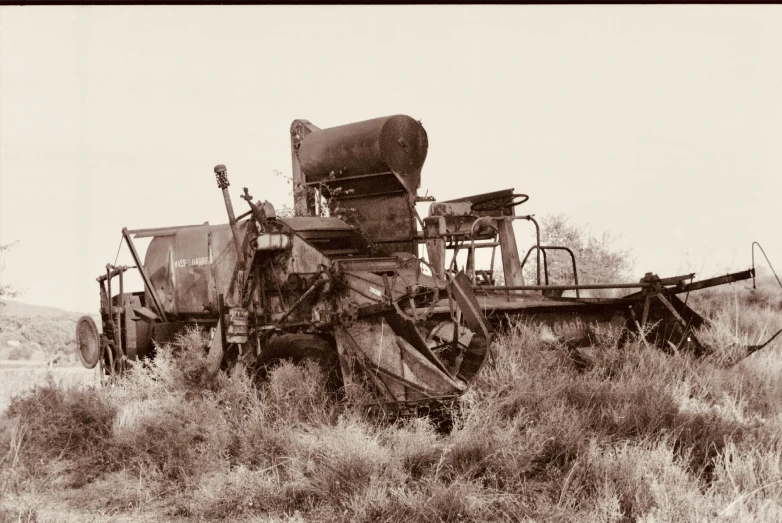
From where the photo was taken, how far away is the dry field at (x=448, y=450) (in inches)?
188

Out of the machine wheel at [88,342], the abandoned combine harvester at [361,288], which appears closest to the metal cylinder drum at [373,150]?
the abandoned combine harvester at [361,288]

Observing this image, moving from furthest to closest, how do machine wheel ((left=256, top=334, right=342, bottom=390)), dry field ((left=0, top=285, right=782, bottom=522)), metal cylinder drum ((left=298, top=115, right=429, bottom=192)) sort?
metal cylinder drum ((left=298, top=115, right=429, bottom=192)), machine wheel ((left=256, top=334, right=342, bottom=390)), dry field ((left=0, top=285, right=782, bottom=522))

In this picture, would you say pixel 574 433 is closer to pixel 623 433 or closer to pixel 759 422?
pixel 623 433

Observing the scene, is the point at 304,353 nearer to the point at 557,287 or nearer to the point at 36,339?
the point at 557,287

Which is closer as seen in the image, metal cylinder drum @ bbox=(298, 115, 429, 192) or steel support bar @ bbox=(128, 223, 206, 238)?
metal cylinder drum @ bbox=(298, 115, 429, 192)

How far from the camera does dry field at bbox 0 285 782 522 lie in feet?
15.7

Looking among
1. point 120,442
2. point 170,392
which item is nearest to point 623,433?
point 120,442

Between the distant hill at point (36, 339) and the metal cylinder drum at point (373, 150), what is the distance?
14.8m

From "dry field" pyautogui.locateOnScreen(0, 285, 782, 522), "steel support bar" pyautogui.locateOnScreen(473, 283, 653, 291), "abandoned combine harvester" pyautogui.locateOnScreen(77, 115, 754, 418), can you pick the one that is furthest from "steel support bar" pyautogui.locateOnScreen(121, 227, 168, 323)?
"steel support bar" pyautogui.locateOnScreen(473, 283, 653, 291)

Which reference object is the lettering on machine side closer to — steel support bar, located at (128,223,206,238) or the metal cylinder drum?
→ steel support bar, located at (128,223,206,238)

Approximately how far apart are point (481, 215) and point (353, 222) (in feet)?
5.78

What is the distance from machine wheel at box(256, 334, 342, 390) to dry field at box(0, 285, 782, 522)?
355 millimetres

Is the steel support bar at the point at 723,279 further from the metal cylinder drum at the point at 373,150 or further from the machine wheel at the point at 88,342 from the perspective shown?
the machine wheel at the point at 88,342

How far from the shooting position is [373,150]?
30.1ft
